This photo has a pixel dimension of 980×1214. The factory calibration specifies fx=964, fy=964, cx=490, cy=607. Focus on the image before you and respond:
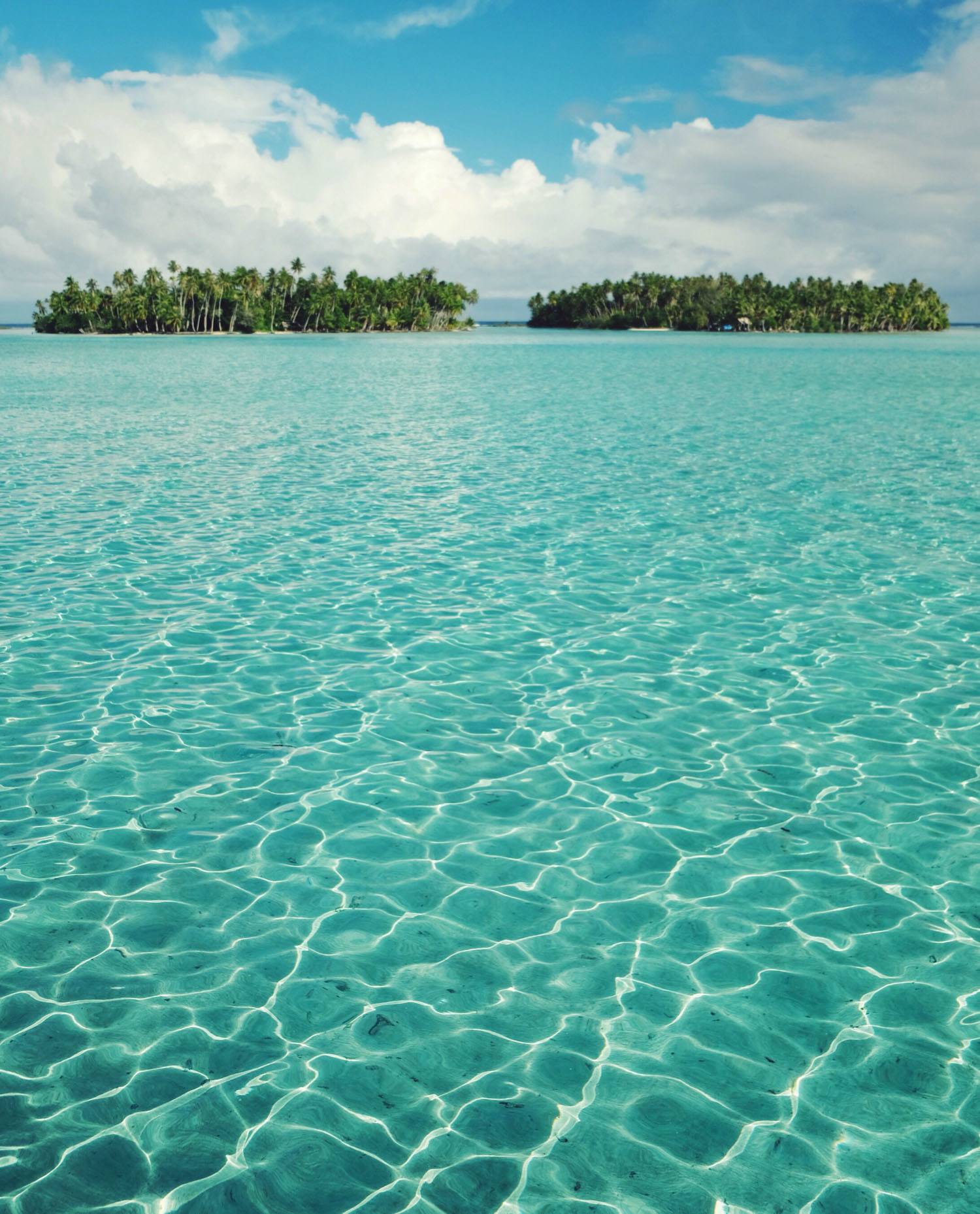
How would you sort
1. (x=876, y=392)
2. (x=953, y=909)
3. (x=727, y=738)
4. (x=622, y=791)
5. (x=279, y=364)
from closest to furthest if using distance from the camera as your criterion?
(x=953, y=909) < (x=622, y=791) < (x=727, y=738) < (x=876, y=392) < (x=279, y=364)

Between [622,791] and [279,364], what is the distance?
66.4m

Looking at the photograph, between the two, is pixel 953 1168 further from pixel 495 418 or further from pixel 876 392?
pixel 876 392

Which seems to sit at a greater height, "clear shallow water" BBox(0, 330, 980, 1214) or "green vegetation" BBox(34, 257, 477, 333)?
"green vegetation" BBox(34, 257, 477, 333)

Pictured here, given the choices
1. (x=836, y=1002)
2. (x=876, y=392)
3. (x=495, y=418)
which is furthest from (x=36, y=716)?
(x=876, y=392)

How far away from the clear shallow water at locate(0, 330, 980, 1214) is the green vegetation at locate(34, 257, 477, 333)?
144672 millimetres

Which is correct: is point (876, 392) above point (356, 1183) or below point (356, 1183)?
above

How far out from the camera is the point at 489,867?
6.95m

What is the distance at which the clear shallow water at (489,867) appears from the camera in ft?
15.1

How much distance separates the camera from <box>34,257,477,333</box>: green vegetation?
147 m

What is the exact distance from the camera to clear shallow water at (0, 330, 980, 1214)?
4.59 metres

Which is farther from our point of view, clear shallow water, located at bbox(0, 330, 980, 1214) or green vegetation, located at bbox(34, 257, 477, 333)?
green vegetation, located at bbox(34, 257, 477, 333)

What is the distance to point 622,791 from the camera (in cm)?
799

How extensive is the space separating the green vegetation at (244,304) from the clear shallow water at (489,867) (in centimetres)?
14467

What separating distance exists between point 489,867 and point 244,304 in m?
162
